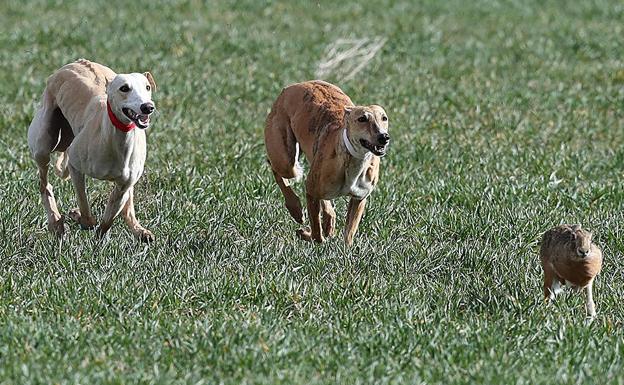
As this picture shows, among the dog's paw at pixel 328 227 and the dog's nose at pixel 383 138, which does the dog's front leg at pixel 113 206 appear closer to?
the dog's paw at pixel 328 227

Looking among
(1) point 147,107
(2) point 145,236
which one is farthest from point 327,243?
(1) point 147,107

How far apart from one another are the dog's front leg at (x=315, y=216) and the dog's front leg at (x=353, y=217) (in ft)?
0.67

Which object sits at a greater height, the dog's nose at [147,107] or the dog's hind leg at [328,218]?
the dog's nose at [147,107]

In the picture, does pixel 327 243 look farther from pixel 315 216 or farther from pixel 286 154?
pixel 286 154

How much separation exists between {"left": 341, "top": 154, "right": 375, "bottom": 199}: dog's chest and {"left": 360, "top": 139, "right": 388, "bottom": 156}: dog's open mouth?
A: 0.86 ft

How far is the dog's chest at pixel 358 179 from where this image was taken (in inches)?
322

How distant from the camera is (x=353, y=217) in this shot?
8.66 m

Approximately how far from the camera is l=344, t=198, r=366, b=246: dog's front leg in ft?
28.2

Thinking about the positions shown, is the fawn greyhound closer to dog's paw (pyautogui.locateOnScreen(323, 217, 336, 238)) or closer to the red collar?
dog's paw (pyautogui.locateOnScreen(323, 217, 336, 238))

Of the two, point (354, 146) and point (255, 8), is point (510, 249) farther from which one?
point (255, 8)

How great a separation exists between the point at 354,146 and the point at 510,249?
4.76ft

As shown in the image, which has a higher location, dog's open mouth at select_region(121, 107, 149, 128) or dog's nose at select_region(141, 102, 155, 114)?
dog's nose at select_region(141, 102, 155, 114)

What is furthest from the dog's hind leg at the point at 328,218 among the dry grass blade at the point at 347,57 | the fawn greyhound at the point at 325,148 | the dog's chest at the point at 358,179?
A: the dry grass blade at the point at 347,57

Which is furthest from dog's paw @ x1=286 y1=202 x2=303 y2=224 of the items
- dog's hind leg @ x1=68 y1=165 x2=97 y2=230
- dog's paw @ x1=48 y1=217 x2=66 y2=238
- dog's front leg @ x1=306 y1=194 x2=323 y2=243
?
dog's paw @ x1=48 y1=217 x2=66 y2=238
